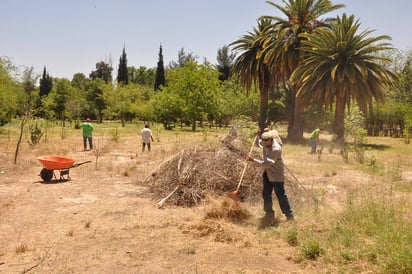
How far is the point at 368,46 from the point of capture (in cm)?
2106

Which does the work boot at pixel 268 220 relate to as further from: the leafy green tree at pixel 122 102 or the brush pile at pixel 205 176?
the leafy green tree at pixel 122 102

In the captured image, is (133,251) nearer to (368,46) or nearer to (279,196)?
(279,196)

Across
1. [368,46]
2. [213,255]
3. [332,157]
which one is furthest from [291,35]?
[213,255]

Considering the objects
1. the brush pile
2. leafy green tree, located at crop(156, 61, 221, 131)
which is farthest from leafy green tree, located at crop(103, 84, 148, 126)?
the brush pile

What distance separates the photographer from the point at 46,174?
965 cm

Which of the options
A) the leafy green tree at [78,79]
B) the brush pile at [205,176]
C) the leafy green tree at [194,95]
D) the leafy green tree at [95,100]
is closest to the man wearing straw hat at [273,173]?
the brush pile at [205,176]

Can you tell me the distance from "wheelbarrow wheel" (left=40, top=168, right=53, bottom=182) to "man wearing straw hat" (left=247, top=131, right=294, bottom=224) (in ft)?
21.3

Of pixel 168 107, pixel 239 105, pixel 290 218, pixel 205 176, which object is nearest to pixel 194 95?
pixel 168 107

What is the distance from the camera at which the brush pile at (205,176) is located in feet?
25.1

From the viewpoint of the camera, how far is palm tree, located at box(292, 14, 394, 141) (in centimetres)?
2064

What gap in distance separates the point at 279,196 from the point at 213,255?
78.7 inches

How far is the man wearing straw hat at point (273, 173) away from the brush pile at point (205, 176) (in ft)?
4.32

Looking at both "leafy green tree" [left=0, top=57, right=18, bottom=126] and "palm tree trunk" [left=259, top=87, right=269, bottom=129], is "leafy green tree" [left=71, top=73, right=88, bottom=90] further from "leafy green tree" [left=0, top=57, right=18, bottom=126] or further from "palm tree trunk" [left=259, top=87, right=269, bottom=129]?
"palm tree trunk" [left=259, top=87, right=269, bottom=129]

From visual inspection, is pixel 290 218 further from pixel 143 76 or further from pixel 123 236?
pixel 143 76
